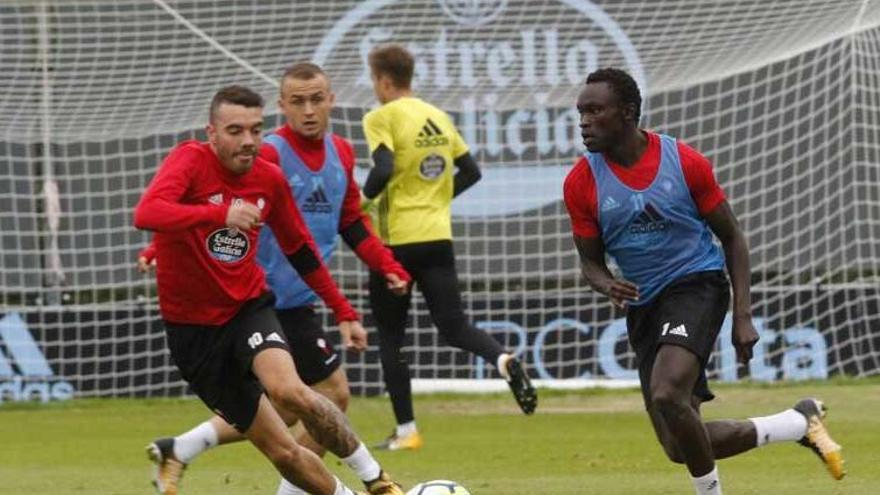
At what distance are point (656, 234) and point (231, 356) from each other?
1.80 m

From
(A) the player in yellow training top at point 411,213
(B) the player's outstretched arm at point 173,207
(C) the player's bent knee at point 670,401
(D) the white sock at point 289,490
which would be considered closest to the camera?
(B) the player's outstretched arm at point 173,207

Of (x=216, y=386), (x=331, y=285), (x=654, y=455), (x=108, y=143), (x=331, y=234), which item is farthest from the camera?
(x=108, y=143)

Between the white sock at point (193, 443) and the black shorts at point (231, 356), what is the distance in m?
0.93

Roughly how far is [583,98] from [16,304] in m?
8.75

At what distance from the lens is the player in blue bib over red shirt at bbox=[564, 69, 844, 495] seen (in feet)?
25.9

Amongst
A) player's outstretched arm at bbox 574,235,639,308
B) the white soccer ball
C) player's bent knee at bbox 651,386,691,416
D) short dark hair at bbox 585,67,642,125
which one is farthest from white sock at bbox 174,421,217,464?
short dark hair at bbox 585,67,642,125

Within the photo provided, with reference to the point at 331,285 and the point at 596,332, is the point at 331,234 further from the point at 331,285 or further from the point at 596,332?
the point at 596,332

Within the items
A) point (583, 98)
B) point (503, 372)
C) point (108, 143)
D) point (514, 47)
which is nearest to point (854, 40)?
point (514, 47)

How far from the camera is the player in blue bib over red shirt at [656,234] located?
7902 millimetres

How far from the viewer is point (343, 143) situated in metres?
10.2

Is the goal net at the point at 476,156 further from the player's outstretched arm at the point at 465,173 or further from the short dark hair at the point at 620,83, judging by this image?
the short dark hair at the point at 620,83

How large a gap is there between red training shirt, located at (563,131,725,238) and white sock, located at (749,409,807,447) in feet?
3.64

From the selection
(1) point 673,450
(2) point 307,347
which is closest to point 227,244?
(2) point 307,347

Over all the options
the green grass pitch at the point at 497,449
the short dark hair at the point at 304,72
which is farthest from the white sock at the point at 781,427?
the short dark hair at the point at 304,72
